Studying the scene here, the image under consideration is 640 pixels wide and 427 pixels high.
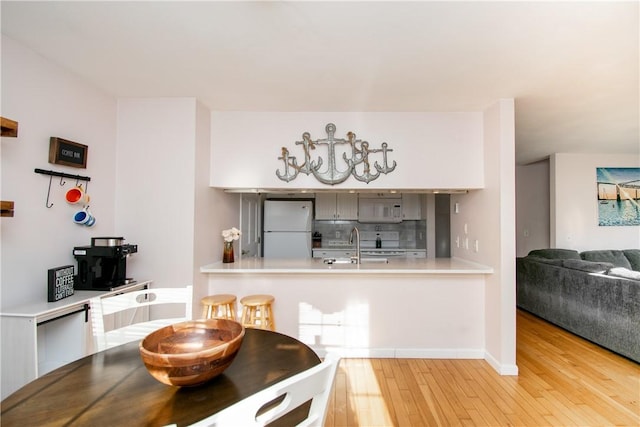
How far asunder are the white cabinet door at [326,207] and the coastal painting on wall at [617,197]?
4267mm

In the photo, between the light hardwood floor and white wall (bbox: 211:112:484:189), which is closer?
the light hardwood floor

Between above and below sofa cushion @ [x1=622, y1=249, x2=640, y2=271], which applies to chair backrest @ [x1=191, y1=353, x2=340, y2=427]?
above

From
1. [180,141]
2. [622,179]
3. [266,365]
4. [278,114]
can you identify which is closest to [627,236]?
[622,179]

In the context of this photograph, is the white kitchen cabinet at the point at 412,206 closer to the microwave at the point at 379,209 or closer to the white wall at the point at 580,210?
the microwave at the point at 379,209

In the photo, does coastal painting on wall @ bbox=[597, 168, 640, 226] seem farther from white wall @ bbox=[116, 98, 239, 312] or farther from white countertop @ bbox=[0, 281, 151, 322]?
white countertop @ bbox=[0, 281, 151, 322]

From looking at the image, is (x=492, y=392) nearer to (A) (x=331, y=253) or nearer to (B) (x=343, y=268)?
(B) (x=343, y=268)

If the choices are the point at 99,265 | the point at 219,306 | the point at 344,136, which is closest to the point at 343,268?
the point at 219,306

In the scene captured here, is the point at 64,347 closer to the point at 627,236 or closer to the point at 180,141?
the point at 180,141

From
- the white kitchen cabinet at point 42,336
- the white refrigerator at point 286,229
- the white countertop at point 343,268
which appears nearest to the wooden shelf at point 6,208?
the white kitchen cabinet at point 42,336

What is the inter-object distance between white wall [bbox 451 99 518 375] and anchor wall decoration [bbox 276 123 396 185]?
92 cm

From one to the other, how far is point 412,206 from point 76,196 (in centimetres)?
473

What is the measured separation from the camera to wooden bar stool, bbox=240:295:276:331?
2680mm

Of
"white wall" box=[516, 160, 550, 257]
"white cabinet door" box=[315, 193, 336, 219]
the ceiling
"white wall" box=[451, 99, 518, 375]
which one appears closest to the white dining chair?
the ceiling

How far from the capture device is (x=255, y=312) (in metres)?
2.79
